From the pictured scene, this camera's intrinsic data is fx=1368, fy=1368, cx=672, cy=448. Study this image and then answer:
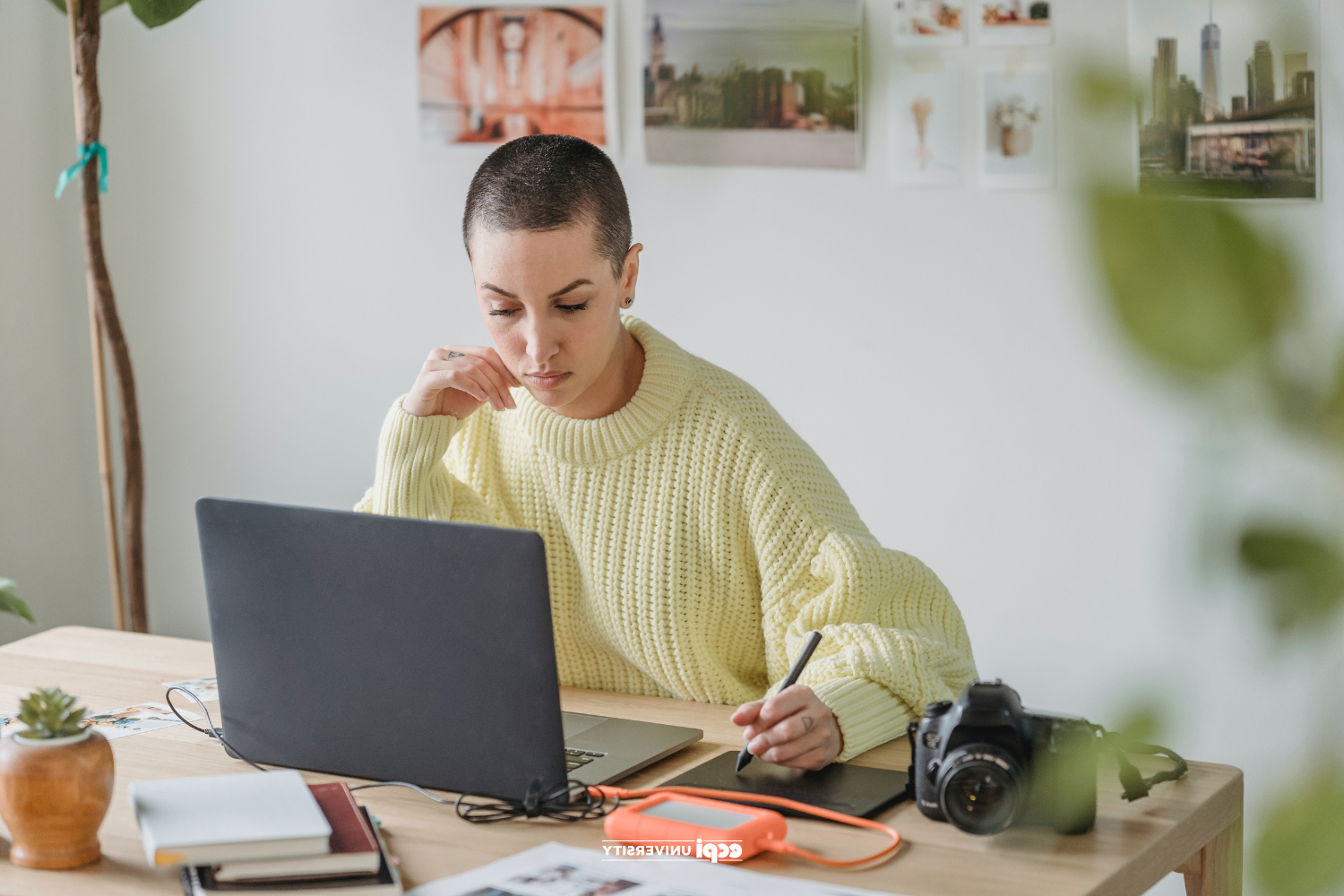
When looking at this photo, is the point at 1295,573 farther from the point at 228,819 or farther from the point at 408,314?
the point at 408,314

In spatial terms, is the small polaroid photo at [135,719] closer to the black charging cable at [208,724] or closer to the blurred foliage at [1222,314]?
the black charging cable at [208,724]

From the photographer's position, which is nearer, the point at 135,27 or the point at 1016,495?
the point at 1016,495

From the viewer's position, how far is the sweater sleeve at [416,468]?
1497 mm

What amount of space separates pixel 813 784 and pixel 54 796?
0.57 metres

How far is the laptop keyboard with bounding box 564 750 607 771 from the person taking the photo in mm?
1174

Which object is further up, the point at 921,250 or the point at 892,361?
the point at 921,250

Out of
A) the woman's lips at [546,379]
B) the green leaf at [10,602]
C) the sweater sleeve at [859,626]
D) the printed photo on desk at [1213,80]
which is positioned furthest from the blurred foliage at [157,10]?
the printed photo on desk at [1213,80]

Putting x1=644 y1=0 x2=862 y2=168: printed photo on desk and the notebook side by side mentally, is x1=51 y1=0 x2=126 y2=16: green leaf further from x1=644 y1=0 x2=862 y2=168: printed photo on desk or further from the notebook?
the notebook

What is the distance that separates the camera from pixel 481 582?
1031mm

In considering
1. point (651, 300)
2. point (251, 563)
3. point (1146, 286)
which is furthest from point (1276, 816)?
point (651, 300)

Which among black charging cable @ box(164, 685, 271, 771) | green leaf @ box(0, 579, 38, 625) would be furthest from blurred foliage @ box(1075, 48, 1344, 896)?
green leaf @ box(0, 579, 38, 625)

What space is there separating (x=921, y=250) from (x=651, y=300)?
0.55 meters

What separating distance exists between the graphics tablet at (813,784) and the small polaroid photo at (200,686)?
541mm

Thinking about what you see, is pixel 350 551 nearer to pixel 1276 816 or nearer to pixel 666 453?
pixel 666 453
